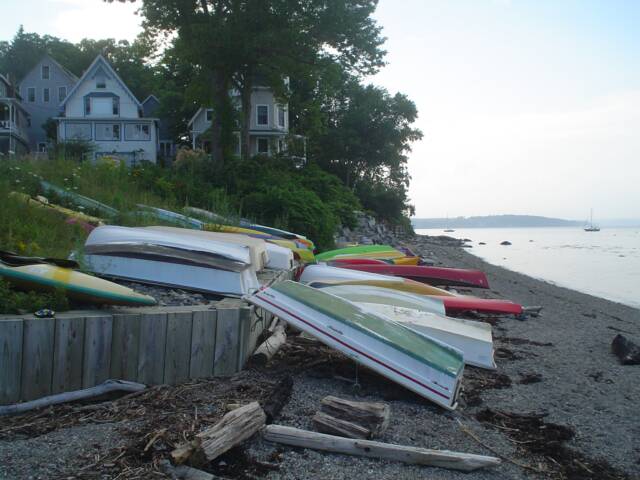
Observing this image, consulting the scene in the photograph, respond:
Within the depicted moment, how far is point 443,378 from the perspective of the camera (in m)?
4.52

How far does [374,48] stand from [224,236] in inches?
596

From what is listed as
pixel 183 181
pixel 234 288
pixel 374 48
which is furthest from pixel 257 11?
pixel 234 288

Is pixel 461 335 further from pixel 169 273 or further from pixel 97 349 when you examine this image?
pixel 97 349

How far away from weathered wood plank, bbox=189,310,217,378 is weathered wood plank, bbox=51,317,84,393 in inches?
32.9

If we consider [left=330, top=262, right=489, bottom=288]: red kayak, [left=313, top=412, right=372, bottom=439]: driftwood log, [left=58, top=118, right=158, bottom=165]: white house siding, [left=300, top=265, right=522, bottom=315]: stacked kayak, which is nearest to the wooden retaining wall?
[left=313, top=412, right=372, bottom=439]: driftwood log

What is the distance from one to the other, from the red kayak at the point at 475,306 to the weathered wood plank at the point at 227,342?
3.87 meters

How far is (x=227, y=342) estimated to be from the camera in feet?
15.6

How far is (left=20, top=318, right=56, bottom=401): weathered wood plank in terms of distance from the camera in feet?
13.0

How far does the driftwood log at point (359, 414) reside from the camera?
366cm

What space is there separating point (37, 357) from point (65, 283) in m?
0.72

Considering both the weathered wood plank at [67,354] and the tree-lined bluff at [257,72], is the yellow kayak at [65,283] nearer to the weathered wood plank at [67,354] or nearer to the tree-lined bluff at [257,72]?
the weathered wood plank at [67,354]

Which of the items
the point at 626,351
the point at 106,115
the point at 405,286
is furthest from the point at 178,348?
the point at 106,115

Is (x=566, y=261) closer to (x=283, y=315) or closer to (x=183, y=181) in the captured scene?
(x=183, y=181)

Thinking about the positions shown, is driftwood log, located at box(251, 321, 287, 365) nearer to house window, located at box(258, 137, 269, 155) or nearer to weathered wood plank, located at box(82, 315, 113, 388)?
weathered wood plank, located at box(82, 315, 113, 388)
